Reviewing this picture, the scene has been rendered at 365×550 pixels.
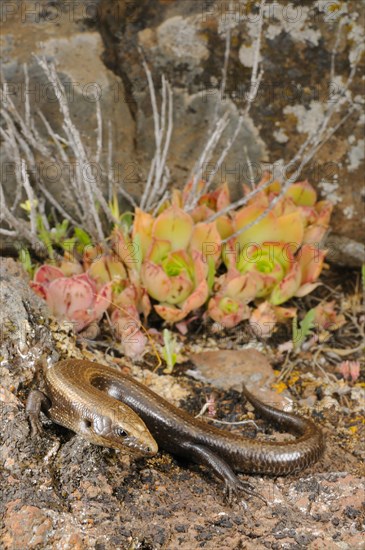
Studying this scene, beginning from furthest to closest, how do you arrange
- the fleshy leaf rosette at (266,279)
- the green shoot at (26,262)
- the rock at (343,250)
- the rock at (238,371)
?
the rock at (343,250) < the green shoot at (26,262) < the fleshy leaf rosette at (266,279) < the rock at (238,371)

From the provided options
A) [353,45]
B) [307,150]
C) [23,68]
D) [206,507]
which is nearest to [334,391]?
[206,507]

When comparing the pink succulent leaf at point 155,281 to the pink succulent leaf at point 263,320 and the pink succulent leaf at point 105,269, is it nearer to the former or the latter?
the pink succulent leaf at point 105,269

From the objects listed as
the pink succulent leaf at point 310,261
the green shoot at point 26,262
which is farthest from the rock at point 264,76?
the green shoot at point 26,262

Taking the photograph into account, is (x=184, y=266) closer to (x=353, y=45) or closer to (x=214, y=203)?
(x=214, y=203)

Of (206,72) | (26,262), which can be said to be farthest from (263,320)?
(206,72)

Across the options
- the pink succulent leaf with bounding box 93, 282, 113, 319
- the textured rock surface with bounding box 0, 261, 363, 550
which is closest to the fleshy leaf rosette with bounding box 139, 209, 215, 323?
the pink succulent leaf with bounding box 93, 282, 113, 319

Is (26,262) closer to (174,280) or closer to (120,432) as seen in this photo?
(174,280)
